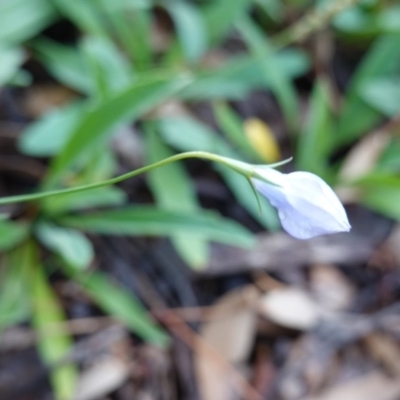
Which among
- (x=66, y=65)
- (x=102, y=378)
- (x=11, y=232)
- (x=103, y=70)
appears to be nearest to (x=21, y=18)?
(x=66, y=65)

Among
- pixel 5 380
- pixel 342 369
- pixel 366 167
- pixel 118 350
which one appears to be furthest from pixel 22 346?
pixel 366 167

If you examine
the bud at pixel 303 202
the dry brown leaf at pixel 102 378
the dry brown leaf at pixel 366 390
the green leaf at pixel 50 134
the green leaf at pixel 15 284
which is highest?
the bud at pixel 303 202

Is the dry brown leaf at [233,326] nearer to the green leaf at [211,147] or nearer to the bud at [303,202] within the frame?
the green leaf at [211,147]

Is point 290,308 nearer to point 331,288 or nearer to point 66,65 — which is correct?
point 331,288

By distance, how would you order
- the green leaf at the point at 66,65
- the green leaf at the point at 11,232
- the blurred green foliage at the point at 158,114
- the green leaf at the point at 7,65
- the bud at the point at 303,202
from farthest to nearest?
the green leaf at the point at 66,65, the green leaf at the point at 7,65, the blurred green foliage at the point at 158,114, the green leaf at the point at 11,232, the bud at the point at 303,202

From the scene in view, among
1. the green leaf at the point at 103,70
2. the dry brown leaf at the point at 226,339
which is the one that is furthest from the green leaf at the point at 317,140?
the green leaf at the point at 103,70
